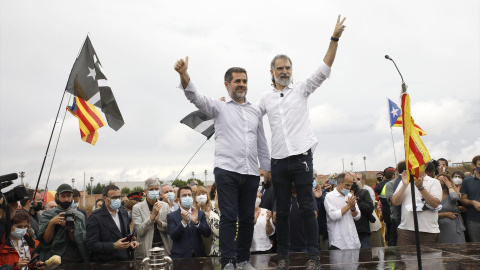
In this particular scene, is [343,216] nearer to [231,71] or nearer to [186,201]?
[186,201]

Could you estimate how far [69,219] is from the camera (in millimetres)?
6797

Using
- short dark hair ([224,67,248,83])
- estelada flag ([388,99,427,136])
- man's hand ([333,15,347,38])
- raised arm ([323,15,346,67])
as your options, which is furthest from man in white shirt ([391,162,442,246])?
estelada flag ([388,99,427,136])

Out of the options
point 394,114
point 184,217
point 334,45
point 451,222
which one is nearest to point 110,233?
point 184,217

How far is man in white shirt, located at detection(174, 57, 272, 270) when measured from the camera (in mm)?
4859

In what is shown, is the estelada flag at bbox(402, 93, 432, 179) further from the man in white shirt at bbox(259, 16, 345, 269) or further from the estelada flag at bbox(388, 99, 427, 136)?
the estelada flag at bbox(388, 99, 427, 136)

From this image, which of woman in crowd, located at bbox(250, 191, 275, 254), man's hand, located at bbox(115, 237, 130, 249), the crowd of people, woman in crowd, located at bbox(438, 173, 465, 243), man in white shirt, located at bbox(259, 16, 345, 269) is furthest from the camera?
woman in crowd, located at bbox(438, 173, 465, 243)

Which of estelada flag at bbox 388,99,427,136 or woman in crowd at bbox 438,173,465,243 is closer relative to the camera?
woman in crowd at bbox 438,173,465,243

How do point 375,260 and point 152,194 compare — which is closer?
point 375,260

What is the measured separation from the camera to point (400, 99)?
4465 millimetres

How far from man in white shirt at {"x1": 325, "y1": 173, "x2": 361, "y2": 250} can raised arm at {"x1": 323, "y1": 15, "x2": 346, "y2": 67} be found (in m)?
3.35

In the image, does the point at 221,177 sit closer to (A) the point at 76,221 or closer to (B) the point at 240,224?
(B) the point at 240,224

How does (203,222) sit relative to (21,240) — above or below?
above

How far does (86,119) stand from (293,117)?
542 cm

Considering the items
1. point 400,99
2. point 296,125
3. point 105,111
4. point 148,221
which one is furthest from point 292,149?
point 105,111
